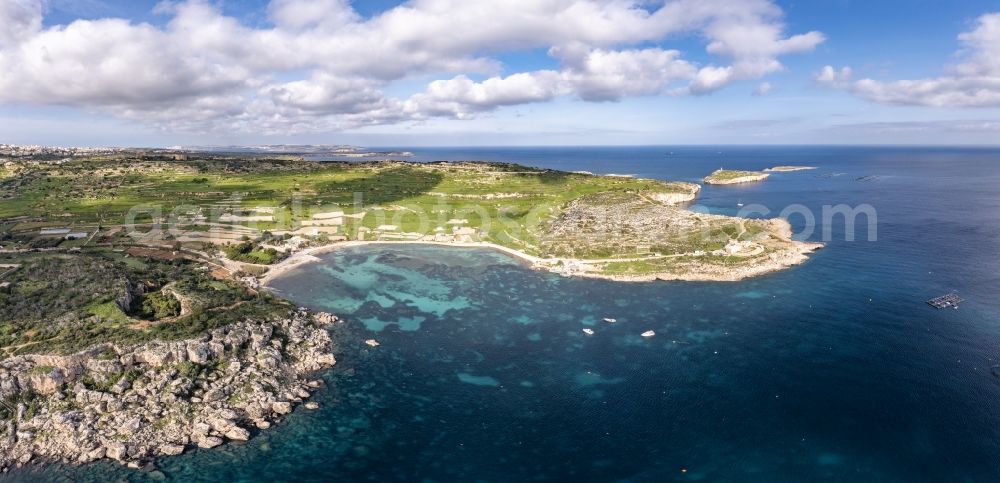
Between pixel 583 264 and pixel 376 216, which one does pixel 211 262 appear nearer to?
pixel 376 216

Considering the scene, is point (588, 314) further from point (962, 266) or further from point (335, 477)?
point (962, 266)

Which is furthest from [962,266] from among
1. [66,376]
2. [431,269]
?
[66,376]

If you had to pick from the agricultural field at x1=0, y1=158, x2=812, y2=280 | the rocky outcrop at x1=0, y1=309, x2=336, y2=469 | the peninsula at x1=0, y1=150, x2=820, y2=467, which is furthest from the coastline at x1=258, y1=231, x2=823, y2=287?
the rocky outcrop at x1=0, y1=309, x2=336, y2=469

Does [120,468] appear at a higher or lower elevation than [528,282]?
lower

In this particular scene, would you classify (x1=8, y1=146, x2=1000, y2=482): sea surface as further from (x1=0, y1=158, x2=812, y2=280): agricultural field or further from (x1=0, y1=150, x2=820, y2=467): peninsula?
(x1=0, y1=158, x2=812, y2=280): agricultural field

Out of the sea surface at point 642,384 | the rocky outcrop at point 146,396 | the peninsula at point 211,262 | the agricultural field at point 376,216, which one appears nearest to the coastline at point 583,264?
the peninsula at point 211,262

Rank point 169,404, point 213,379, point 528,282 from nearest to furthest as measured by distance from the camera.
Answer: point 169,404 → point 213,379 → point 528,282

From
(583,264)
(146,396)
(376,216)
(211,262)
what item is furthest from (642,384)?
(376,216)
